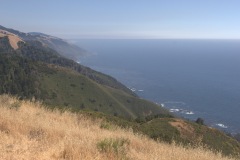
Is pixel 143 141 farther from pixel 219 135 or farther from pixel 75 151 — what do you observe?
pixel 219 135

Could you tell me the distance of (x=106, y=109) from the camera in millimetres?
146625

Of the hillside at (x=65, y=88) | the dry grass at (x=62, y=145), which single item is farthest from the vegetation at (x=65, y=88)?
the dry grass at (x=62, y=145)

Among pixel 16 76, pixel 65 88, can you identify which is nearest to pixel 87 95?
pixel 65 88

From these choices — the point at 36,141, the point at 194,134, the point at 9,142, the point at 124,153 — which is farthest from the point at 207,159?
the point at 194,134

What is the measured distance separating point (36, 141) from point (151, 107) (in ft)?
517

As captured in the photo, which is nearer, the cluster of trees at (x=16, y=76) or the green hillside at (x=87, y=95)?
the cluster of trees at (x=16, y=76)

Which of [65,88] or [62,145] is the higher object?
[62,145]

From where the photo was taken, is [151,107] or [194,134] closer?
[194,134]

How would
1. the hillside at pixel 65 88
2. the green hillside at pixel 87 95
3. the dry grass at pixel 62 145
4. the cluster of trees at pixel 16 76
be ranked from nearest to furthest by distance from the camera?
the dry grass at pixel 62 145, the cluster of trees at pixel 16 76, the hillside at pixel 65 88, the green hillside at pixel 87 95

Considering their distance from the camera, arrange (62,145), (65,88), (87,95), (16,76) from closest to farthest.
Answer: (62,145)
(16,76)
(65,88)
(87,95)

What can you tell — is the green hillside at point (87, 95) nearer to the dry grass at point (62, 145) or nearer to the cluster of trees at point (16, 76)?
the cluster of trees at point (16, 76)

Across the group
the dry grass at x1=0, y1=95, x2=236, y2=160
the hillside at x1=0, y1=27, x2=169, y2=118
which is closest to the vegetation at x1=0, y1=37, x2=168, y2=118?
the hillside at x1=0, y1=27, x2=169, y2=118

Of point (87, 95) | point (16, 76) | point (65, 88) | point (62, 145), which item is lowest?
point (87, 95)

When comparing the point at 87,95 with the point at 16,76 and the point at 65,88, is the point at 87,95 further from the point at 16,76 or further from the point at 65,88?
the point at 16,76
